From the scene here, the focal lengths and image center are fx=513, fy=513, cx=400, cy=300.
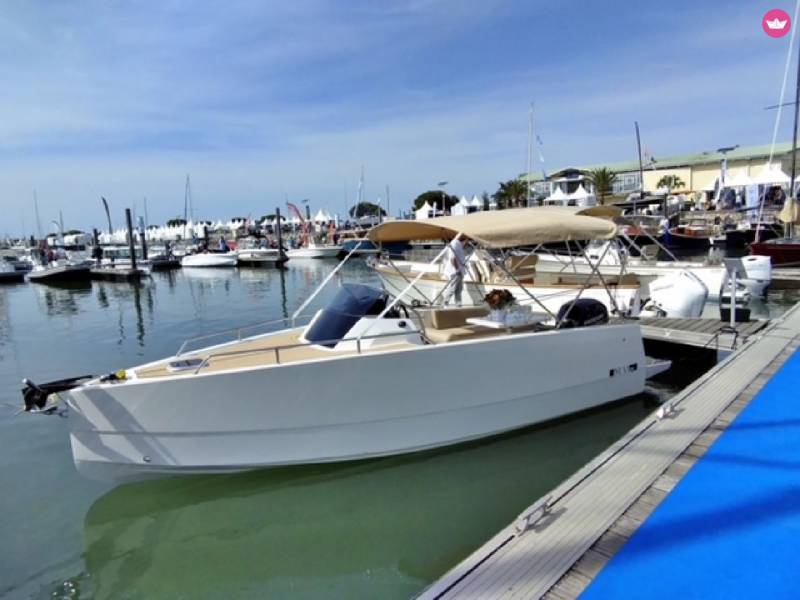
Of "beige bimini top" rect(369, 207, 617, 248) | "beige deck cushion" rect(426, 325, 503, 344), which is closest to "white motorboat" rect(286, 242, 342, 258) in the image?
"beige bimini top" rect(369, 207, 617, 248)

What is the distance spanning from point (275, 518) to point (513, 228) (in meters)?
3.91

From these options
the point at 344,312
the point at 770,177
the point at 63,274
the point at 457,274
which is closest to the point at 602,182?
the point at 770,177

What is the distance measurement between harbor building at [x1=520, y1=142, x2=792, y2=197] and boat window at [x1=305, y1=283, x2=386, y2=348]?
50.8 metres

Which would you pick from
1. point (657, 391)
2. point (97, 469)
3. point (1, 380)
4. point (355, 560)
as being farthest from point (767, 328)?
point (1, 380)

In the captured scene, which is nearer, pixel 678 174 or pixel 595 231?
pixel 595 231

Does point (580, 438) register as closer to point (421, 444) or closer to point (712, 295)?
point (421, 444)

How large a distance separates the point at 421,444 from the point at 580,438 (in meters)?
2.25

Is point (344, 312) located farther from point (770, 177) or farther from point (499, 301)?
point (770, 177)

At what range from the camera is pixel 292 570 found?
14.1 ft

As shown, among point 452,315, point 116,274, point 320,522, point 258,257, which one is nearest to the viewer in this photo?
point 320,522

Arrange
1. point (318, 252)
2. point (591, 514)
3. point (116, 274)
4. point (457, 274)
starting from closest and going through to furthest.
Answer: point (591, 514) → point (457, 274) → point (116, 274) → point (318, 252)

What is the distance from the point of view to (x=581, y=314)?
6.81m

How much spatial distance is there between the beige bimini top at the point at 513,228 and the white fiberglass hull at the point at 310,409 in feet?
3.63

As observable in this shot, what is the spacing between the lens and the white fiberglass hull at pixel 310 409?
479cm
